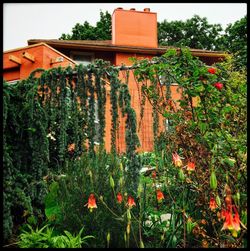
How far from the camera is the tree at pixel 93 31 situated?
85.6 ft

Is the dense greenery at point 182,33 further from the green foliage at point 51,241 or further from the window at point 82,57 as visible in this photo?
the green foliage at point 51,241

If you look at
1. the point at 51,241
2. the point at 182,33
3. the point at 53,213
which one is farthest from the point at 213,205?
the point at 182,33

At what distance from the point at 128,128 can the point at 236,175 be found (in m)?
1.40

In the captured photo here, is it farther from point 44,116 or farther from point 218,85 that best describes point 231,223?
point 44,116

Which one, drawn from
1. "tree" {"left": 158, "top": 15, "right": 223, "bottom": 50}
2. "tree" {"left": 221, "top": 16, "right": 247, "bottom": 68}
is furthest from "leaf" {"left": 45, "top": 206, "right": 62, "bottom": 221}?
"tree" {"left": 158, "top": 15, "right": 223, "bottom": 50}

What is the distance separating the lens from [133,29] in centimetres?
1870

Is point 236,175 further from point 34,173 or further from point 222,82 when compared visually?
point 34,173

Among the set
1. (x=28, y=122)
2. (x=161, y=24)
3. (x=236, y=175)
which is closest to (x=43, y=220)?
(x=28, y=122)

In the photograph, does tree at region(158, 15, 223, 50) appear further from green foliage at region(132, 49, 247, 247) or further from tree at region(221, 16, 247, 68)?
green foliage at region(132, 49, 247, 247)

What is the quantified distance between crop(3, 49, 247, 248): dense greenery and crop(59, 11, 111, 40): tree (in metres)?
21.4

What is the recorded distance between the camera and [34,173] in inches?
177

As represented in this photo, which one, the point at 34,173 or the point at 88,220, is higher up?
the point at 34,173

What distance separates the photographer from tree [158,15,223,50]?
27684 millimetres

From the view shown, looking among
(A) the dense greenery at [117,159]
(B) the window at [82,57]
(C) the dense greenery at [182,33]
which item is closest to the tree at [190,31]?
(C) the dense greenery at [182,33]
